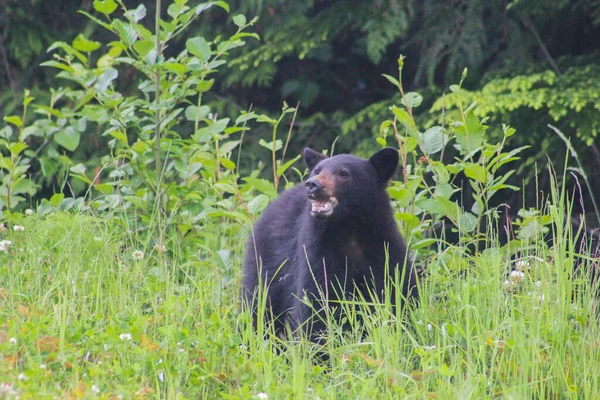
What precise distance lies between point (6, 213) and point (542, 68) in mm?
4008

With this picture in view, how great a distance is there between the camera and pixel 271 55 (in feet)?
23.9

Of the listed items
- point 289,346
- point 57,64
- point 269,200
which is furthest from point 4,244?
point 289,346

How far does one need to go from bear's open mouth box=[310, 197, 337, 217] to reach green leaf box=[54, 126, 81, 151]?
1.98 meters

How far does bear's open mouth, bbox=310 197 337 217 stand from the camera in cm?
409

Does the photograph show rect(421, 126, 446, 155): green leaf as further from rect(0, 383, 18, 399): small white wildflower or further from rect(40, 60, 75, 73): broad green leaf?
rect(0, 383, 18, 399): small white wildflower

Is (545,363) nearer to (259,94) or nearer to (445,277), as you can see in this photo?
(445,277)

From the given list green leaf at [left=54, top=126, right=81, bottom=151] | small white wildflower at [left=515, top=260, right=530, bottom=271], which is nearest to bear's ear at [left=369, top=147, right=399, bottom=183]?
small white wildflower at [left=515, top=260, right=530, bottom=271]

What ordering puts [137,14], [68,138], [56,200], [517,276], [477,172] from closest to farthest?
1. [517,276]
2. [477,172]
3. [137,14]
4. [56,200]
5. [68,138]

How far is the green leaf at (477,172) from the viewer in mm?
4422

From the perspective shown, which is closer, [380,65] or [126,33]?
[126,33]

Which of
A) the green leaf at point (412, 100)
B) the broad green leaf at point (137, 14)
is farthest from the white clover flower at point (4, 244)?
the green leaf at point (412, 100)

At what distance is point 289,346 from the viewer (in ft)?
11.7

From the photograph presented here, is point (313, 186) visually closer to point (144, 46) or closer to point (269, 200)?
point (269, 200)

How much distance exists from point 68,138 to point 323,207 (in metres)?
2.10
